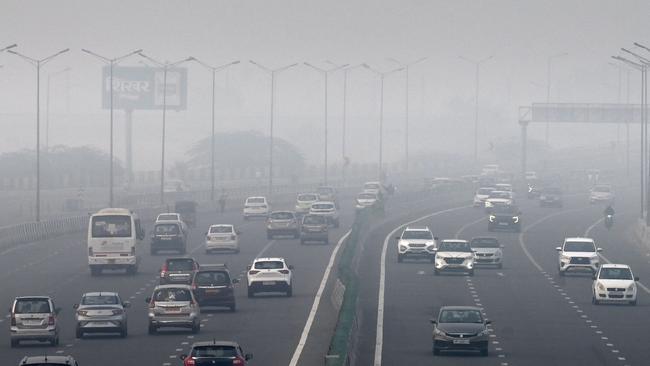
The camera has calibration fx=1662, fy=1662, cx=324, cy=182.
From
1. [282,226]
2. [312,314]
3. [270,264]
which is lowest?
[312,314]

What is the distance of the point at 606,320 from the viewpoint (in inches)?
2085

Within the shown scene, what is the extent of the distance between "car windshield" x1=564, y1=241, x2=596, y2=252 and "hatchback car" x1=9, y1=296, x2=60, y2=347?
31.7m

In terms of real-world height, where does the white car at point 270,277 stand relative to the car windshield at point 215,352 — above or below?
above

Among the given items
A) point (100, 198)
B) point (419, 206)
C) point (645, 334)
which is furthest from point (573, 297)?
point (100, 198)

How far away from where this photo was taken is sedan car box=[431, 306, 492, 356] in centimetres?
4328

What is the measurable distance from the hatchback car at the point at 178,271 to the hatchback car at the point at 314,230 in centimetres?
2504

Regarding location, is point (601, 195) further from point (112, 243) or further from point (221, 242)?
point (112, 243)

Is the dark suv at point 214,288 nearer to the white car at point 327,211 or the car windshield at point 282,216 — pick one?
the car windshield at point 282,216

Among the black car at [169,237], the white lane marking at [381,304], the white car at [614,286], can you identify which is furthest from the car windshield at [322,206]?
the white car at [614,286]

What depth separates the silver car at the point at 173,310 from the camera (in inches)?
1905

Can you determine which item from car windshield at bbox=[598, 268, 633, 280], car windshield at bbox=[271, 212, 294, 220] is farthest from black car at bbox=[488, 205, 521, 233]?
car windshield at bbox=[598, 268, 633, 280]

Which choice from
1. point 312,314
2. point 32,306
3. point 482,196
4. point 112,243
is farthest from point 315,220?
point 32,306

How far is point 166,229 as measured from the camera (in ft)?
268

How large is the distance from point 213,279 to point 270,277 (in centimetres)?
512
